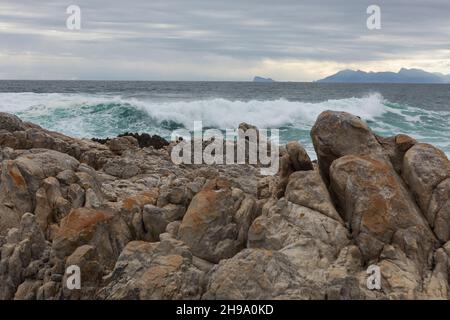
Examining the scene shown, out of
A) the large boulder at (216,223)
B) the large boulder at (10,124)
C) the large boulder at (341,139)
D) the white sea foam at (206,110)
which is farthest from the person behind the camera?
the white sea foam at (206,110)

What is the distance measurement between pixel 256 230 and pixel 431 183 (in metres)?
2.85

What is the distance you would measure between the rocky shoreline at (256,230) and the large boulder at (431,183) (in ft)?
0.06

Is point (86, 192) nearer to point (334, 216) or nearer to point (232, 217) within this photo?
point (232, 217)

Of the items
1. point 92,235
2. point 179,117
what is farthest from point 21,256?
point 179,117

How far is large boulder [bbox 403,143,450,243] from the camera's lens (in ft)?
30.1

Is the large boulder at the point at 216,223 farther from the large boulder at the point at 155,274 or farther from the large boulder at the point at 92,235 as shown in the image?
the large boulder at the point at 92,235

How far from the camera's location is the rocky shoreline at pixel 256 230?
804 centimetres

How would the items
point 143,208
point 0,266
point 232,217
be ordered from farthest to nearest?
point 143,208 < point 232,217 < point 0,266

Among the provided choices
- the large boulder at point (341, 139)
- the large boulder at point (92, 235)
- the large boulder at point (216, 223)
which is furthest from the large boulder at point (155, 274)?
the large boulder at point (341, 139)

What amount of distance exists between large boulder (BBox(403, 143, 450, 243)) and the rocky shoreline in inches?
0.7

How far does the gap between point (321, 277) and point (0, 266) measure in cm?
470

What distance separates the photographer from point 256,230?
920 cm

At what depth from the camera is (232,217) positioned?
9727 millimetres
